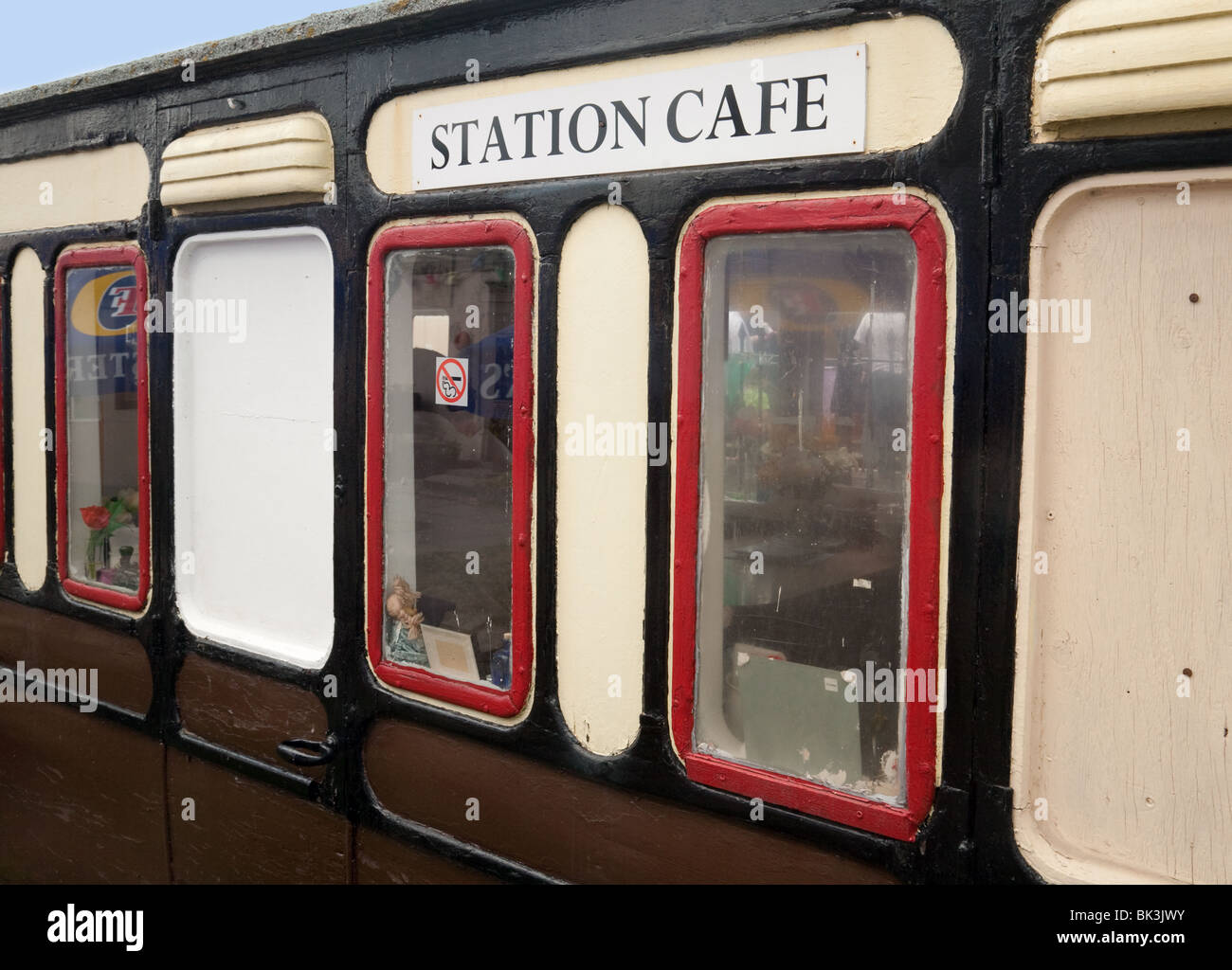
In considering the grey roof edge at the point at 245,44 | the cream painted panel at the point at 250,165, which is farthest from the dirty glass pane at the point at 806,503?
the cream painted panel at the point at 250,165

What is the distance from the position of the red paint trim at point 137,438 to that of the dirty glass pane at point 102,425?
0.02 m

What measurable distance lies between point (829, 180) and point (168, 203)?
7.67ft

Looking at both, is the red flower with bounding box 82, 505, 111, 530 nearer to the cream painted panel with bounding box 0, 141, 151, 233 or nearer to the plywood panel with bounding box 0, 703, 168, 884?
the plywood panel with bounding box 0, 703, 168, 884

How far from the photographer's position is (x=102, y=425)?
399cm

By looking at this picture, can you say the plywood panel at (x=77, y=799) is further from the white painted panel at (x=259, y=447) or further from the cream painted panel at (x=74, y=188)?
the cream painted panel at (x=74, y=188)

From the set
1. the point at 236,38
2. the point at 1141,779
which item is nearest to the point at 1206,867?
the point at 1141,779

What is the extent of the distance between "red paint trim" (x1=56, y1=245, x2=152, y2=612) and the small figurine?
1.19 m

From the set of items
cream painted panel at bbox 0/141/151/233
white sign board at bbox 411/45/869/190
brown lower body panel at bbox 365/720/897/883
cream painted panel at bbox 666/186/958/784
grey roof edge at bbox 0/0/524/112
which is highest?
grey roof edge at bbox 0/0/524/112

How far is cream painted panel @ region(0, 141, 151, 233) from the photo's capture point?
3.77 m

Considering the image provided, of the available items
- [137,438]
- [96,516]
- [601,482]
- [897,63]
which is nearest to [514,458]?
[601,482]

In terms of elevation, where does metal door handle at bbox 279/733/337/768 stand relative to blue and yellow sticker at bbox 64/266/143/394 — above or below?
below

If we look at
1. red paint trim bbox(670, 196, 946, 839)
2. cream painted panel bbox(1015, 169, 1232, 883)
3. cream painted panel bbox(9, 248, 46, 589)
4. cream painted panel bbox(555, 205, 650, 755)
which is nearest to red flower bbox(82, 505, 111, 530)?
cream painted panel bbox(9, 248, 46, 589)

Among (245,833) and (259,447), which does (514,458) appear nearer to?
(259,447)

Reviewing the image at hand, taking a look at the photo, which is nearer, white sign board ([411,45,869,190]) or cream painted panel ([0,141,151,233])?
white sign board ([411,45,869,190])
